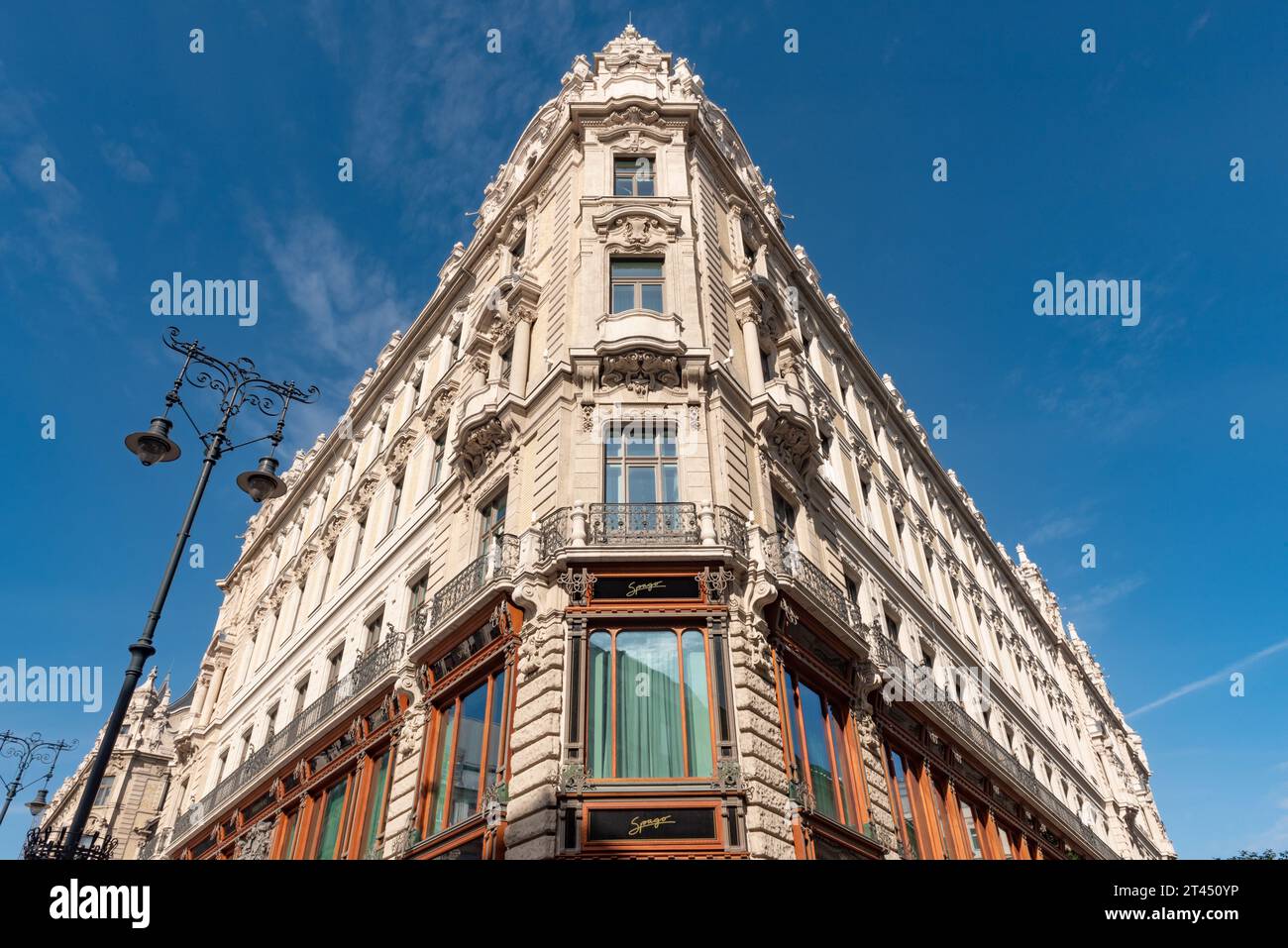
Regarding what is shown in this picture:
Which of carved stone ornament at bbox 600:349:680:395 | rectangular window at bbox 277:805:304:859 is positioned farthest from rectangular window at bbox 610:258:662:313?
rectangular window at bbox 277:805:304:859

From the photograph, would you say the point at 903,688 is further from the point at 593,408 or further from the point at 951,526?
the point at 951,526

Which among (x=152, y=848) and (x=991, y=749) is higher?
(x=991, y=749)

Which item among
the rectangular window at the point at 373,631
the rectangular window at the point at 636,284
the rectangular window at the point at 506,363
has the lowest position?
the rectangular window at the point at 373,631

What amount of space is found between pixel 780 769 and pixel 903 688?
7841 millimetres

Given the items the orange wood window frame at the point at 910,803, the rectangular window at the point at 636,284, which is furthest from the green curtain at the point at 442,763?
the rectangular window at the point at 636,284

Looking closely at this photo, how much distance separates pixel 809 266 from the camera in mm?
33844

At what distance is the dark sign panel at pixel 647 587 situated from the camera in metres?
14.9

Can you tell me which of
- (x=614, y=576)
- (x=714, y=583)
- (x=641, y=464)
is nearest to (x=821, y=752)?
(x=714, y=583)

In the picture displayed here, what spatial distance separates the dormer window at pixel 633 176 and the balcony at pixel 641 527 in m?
11.3

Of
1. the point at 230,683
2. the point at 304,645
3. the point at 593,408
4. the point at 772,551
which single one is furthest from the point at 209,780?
the point at 772,551

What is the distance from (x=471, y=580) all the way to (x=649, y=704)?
18.1 ft

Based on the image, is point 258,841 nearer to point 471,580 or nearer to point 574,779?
point 471,580

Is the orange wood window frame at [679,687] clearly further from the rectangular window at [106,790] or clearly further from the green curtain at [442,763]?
the rectangular window at [106,790]

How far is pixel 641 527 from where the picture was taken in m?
15.9
